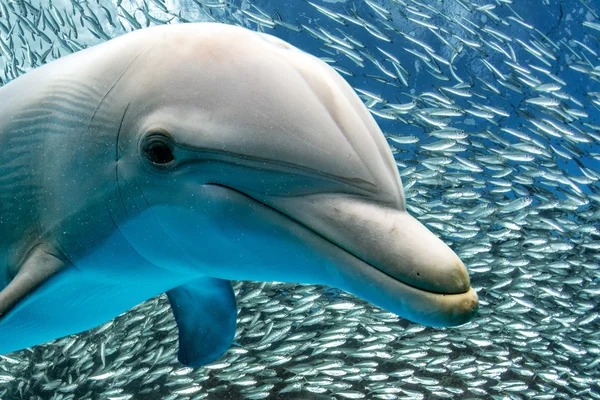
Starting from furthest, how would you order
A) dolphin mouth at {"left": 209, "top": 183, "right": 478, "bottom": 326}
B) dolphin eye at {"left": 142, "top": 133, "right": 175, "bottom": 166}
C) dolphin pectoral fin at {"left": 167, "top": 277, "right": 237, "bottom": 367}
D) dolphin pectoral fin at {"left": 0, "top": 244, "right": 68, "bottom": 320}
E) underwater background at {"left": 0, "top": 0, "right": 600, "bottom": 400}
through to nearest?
underwater background at {"left": 0, "top": 0, "right": 600, "bottom": 400} < dolphin pectoral fin at {"left": 167, "top": 277, "right": 237, "bottom": 367} < dolphin pectoral fin at {"left": 0, "top": 244, "right": 68, "bottom": 320} < dolphin eye at {"left": 142, "top": 133, "right": 175, "bottom": 166} < dolphin mouth at {"left": 209, "top": 183, "right": 478, "bottom": 326}

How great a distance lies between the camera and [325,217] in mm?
1614

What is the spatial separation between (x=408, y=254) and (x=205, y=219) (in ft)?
2.22

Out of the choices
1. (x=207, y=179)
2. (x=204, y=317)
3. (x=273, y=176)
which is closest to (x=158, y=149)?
(x=207, y=179)

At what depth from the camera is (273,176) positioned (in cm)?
167

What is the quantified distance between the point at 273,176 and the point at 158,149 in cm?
42

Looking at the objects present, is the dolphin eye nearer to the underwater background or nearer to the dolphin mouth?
the dolphin mouth

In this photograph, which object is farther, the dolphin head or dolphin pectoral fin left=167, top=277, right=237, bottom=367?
dolphin pectoral fin left=167, top=277, right=237, bottom=367

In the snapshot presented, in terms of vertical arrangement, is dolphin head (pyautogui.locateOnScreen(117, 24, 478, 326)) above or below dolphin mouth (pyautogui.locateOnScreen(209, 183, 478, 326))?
above

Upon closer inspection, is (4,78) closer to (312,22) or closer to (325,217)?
(312,22)

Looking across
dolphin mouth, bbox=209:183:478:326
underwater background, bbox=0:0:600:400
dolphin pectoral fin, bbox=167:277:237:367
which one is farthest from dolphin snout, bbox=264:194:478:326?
underwater background, bbox=0:0:600:400

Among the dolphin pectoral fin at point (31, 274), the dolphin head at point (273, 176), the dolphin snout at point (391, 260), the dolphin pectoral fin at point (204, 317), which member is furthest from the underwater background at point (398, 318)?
the dolphin snout at point (391, 260)

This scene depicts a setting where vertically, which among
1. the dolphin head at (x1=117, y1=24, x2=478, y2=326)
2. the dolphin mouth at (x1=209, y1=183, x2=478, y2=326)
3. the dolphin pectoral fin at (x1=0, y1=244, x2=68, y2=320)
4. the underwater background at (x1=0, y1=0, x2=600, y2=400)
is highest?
the dolphin head at (x1=117, y1=24, x2=478, y2=326)

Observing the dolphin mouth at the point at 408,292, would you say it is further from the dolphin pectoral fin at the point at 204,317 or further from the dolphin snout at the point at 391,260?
the dolphin pectoral fin at the point at 204,317

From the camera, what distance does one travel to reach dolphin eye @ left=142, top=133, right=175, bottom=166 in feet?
5.85
